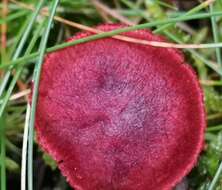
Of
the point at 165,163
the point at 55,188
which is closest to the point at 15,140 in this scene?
the point at 55,188

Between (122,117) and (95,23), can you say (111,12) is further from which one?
(122,117)

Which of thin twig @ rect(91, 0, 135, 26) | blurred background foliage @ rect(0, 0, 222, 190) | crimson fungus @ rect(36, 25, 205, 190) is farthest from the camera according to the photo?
thin twig @ rect(91, 0, 135, 26)

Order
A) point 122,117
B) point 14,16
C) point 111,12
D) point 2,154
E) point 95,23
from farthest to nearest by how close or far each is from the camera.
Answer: point 95,23, point 111,12, point 14,16, point 2,154, point 122,117

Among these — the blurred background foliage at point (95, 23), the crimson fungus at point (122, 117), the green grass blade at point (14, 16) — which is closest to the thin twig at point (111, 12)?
the blurred background foliage at point (95, 23)

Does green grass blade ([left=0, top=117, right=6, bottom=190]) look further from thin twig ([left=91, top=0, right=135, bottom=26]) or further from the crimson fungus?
thin twig ([left=91, top=0, right=135, bottom=26])

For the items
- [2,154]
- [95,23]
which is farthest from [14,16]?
[2,154]

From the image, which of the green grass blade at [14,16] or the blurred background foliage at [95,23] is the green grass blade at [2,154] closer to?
the blurred background foliage at [95,23]

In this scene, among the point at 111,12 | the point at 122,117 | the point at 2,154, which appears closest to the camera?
the point at 122,117

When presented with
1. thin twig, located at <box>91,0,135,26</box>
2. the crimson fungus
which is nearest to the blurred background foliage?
thin twig, located at <box>91,0,135,26</box>
